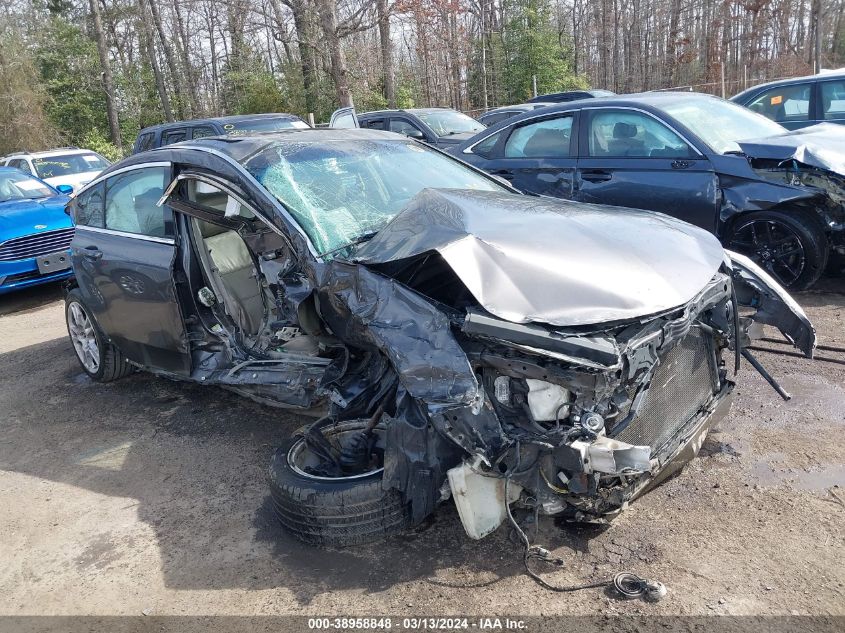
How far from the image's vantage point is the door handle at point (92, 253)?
4.69 meters

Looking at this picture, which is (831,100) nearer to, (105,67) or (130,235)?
(130,235)

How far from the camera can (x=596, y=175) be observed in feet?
21.2

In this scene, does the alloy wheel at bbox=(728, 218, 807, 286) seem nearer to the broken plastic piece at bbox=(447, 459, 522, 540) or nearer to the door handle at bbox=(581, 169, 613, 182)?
the door handle at bbox=(581, 169, 613, 182)

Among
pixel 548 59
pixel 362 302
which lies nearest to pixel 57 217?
pixel 362 302

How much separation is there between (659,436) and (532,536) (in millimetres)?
700

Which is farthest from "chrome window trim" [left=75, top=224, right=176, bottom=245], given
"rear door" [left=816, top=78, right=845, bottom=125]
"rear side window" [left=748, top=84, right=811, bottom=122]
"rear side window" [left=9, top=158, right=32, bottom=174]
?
"rear side window" [left=9, top=158, right=32, bottom=174]

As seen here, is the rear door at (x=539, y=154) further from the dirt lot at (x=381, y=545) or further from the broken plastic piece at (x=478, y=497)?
the broken plastic piece at (x=478, y=497)

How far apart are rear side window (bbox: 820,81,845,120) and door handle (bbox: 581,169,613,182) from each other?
178 inches

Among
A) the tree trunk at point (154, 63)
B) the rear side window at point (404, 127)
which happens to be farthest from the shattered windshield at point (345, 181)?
the tree trunk at point (154, 63)

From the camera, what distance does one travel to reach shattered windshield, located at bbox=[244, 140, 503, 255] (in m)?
3.51

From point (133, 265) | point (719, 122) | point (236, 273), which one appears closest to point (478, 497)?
point (236, 273)

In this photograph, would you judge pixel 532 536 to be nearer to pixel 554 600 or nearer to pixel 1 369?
pixel 554 600

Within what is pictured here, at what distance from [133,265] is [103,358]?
117 centimetres

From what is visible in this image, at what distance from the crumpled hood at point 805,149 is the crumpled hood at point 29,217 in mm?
7780
